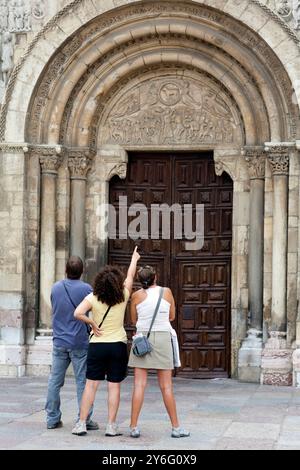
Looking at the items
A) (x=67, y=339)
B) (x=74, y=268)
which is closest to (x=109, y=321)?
(x=67, y=339)

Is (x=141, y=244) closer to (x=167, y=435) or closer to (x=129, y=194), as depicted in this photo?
(x=129, y=194)

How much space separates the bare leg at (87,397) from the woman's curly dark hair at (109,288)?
78 centimetres

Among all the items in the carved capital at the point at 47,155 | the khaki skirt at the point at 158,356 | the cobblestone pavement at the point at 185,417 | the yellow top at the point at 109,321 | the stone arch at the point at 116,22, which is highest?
the stone arch at the point at 116,22

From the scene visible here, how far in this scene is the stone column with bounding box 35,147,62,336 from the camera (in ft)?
47.4

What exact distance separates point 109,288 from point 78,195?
5.70 metres

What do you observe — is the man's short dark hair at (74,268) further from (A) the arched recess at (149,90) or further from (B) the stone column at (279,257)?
(A) the arched recess at (149,90)

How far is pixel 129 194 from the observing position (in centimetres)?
1505

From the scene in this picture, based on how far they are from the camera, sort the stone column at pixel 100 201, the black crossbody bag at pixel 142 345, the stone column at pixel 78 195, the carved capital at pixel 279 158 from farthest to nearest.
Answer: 1. the stone column at pixel 100 201
2. the stone column at pixel 78 195
3. the carved capital at pixel 279 158
4. the black crossbody bag at pixel 142 345

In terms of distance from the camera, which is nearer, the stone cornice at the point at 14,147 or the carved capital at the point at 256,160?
the carved capital at the point at 256,160

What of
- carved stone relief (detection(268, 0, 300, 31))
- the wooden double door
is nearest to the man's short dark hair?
the wooden double door

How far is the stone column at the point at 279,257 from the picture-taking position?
44.6 feet

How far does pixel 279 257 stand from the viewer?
540 inches

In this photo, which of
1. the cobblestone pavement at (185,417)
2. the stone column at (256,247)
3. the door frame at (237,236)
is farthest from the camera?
the door frame at (237,236)

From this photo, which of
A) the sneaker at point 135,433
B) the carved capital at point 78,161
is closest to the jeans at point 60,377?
the sneaker at point 135,433
